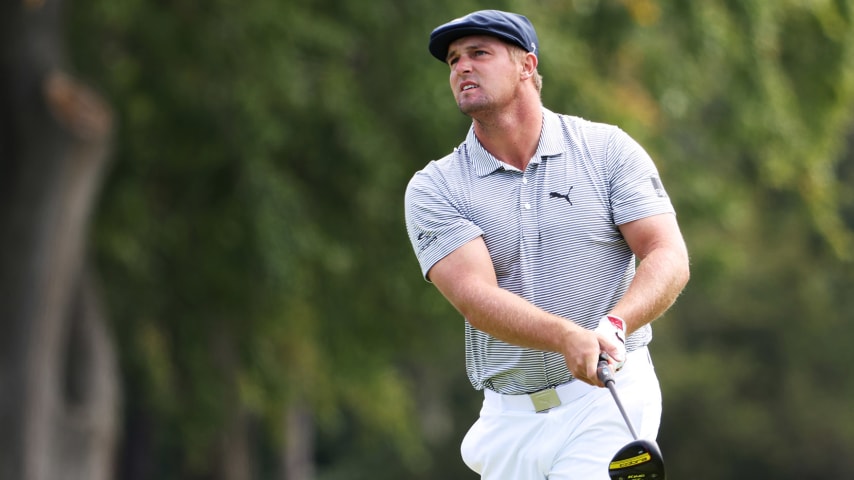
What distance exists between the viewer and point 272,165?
45.5ft

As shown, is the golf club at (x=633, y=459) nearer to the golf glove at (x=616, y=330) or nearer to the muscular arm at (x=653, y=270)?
the golf glove at (x=616, y=330)

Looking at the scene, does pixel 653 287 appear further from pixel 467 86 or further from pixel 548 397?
pixel 467 86

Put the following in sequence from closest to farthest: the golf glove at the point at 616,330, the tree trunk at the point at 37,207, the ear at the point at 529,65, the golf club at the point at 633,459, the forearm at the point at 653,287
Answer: the golf club at the point at 633,459
the golf glove at the point at 616,330
the forearm at the point at 653,287
the ear at the point at 529,65
the tree trunk at the point at 37,207

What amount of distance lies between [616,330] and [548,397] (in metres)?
0.43

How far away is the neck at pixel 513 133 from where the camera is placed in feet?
15.4

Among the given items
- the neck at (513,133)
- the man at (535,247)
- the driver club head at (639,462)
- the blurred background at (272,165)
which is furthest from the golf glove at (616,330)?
the blurred background at (272,165)

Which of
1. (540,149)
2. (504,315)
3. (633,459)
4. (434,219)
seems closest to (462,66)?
(540,149)

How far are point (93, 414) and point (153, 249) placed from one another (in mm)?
2968

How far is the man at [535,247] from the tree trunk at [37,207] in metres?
8.17

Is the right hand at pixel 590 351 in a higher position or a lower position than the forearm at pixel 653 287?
lower

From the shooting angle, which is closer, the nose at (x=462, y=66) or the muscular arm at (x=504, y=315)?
the muscular arm at (x=504, y=315)

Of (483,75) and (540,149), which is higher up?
(483,75)

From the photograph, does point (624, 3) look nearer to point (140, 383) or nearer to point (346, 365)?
point (346, 365)

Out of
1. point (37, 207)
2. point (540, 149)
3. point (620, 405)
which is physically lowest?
point (620, 405)
